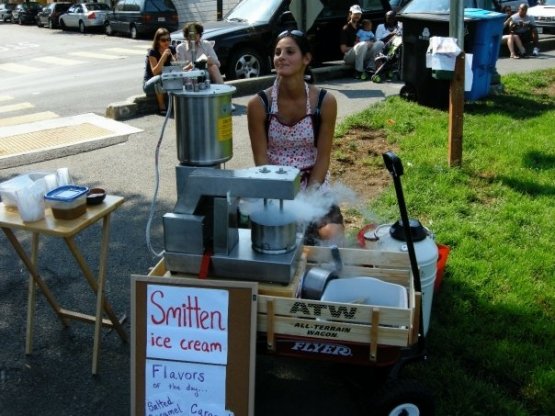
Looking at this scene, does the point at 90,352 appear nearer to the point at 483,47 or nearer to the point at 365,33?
the point at 483,47

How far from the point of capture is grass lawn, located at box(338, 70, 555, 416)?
293 cm

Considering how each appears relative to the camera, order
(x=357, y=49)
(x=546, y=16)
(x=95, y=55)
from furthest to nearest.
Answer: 1. (x=95, y=55)
2. (x=546, y=16)
3. (x=357, y=49)

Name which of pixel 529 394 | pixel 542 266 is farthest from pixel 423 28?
pixel 529 394

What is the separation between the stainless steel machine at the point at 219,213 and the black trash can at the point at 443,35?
19.7ft

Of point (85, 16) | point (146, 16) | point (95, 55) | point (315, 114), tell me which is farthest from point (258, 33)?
point (85, 16)

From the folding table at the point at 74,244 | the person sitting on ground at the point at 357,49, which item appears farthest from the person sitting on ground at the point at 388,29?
the folding table at the point at 74,244

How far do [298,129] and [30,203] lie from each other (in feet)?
4.93

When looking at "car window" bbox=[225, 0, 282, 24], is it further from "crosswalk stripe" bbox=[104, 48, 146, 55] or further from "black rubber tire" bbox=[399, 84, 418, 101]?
"crosswalk stripe" bbox=[104, 48, 146, 55]

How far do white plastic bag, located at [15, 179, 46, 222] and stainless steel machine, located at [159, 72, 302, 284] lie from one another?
694 mm

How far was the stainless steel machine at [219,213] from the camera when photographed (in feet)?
7.48

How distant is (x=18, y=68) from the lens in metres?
15.9

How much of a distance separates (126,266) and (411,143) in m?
3.54

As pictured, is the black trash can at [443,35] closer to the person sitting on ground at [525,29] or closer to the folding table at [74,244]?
the person sitting on ground at [525,29]

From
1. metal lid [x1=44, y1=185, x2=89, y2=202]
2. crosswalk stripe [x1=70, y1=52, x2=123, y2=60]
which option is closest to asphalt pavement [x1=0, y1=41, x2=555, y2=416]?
metal lid [x1=44, y1=185, x2=89, y2=202]
